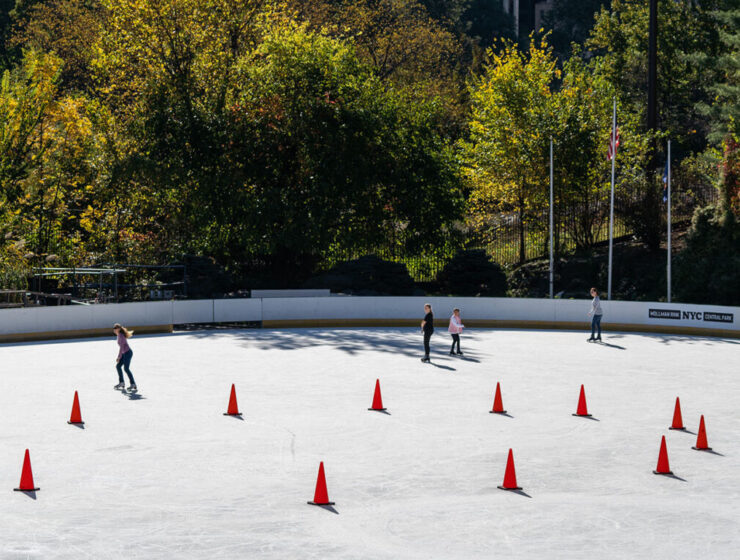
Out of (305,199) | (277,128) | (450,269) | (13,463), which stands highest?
(277,128)

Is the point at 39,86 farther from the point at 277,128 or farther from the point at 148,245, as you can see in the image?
the point at 277,128

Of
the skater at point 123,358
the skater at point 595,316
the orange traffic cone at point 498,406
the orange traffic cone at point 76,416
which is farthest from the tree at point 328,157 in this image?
the orange traffic cone at point 76,416

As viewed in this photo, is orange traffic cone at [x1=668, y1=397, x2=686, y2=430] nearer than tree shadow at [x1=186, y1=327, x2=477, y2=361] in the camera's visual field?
Yes

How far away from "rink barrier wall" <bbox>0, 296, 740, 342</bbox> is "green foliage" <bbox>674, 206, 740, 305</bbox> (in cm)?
540

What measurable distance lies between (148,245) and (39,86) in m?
9.26

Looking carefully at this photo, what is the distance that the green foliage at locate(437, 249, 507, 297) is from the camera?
4191cm

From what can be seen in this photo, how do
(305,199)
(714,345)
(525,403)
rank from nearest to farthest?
(525,403)
(714,345)
(305,199)

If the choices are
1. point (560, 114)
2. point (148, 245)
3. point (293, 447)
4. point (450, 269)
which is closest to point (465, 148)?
point (560, 114)

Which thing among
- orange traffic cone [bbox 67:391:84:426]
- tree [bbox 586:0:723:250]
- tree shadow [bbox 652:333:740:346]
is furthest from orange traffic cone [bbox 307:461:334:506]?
tree [bbox 586:0:723:250]

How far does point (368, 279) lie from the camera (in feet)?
134

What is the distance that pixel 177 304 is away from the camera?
33875 mm

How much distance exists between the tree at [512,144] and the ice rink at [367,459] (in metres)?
21.2

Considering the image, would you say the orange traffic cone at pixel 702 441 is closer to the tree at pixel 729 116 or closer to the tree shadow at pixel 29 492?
the tree shadow at pixel 29 492

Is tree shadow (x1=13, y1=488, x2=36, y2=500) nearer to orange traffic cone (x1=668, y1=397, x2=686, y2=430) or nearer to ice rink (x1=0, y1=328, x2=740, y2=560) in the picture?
ice rink (x1=0, y1=328, x2=740, y2=560)
